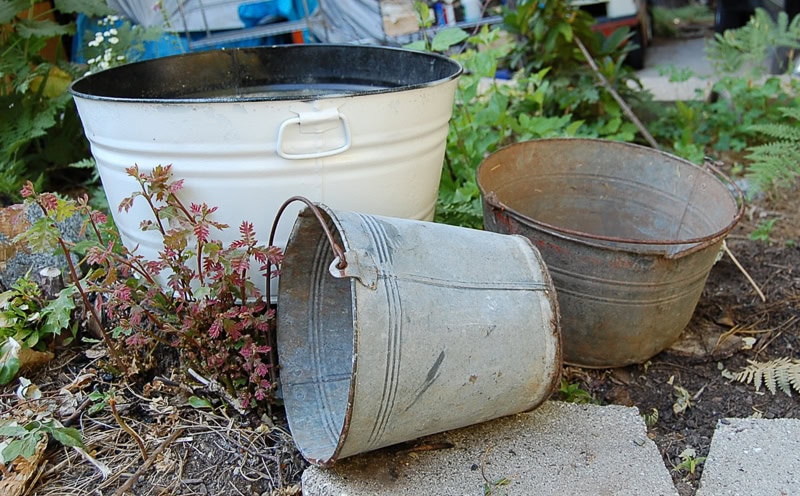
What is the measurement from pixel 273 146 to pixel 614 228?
145 cm

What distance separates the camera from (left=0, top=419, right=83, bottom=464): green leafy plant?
1.34 metres

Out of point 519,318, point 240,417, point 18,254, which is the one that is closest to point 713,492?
point 519,318

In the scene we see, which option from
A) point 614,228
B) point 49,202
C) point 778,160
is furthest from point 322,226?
point 778,160

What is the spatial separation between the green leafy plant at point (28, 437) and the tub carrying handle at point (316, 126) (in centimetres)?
80

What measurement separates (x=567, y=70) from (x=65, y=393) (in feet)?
8.88

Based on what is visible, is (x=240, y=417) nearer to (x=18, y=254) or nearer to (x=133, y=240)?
(x=133, y=240)

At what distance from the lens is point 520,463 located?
145cm

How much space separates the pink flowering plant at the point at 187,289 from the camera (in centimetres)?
143

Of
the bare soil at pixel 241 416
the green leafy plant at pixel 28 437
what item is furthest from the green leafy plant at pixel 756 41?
the green leafy plant at pixel 28 437

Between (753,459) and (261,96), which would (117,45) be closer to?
(261,96)

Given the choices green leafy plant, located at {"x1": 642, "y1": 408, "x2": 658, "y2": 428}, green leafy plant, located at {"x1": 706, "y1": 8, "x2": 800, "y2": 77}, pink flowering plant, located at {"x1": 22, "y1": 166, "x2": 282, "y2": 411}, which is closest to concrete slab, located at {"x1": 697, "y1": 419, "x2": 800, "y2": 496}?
green leafy plant, located at {"x1": 642, "y1": 408, "x2": 658, "y2": 428}

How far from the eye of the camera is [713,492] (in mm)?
1464

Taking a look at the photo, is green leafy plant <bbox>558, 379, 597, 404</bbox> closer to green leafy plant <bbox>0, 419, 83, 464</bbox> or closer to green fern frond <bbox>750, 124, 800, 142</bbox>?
green leafy plant <bbox>0, 419, 83, 464</bbox>

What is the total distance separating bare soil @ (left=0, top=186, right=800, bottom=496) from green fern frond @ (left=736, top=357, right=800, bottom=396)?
29mm
